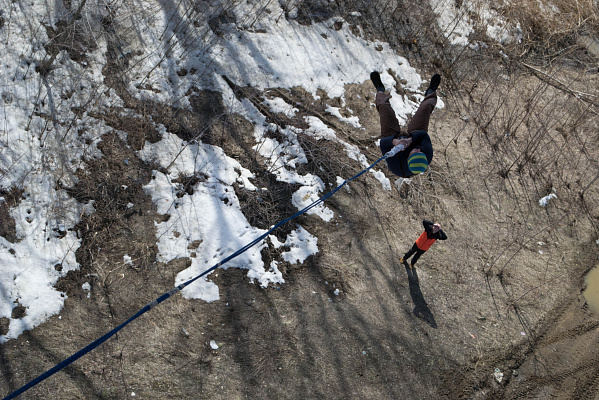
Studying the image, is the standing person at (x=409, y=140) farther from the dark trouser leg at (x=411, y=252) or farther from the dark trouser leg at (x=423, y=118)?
the dark trouser leg at (x=411, y=252)

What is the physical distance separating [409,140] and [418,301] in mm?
2089

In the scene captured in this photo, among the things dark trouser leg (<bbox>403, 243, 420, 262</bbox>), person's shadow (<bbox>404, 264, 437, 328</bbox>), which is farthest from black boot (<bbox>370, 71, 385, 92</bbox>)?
person's shadow (<bbox>404, 264, 437, 328</bbox>)

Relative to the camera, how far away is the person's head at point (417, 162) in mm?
4027

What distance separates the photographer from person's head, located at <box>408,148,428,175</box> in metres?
4.03

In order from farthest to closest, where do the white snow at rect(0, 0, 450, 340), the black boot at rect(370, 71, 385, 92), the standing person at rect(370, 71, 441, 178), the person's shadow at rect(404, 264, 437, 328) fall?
the black boot at rect(370, 71, 385, 92) → the person's shadow at rect(404, 264, 437, 328) → the standing person at rect(370, 71, 441, 178) → the white snow at rect(0, 0, 450, 340)

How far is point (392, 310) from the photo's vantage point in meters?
4.58

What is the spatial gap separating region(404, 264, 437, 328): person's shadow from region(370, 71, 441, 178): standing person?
4.58 ft

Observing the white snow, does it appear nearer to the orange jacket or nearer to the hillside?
the hillside

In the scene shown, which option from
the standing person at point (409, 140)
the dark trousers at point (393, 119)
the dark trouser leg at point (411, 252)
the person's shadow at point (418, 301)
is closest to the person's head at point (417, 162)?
the standing person at point (409, 140)

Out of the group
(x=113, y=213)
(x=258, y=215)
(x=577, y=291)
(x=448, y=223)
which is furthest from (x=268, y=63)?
(x=577, y=291)

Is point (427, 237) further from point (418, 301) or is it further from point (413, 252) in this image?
point (418, 301)

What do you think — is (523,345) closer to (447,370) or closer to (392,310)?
(447,370)

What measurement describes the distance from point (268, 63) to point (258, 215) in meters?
2.97

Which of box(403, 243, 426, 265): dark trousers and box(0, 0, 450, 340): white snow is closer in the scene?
box(0, 0, 450, 340): white snow
